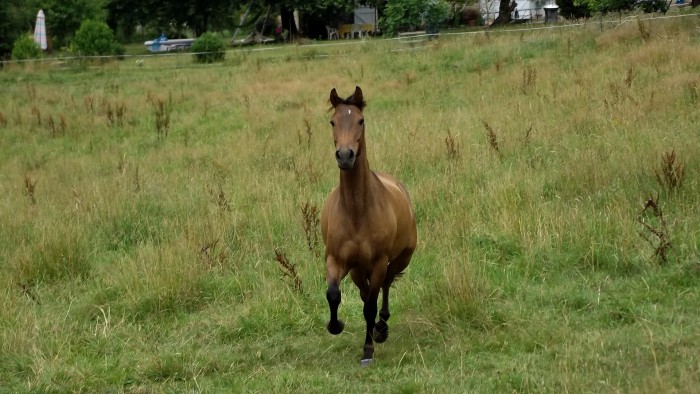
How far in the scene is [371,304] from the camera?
589cm

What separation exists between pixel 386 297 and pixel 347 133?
1.51m

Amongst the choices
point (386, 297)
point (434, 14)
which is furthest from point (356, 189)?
point (434, 14)

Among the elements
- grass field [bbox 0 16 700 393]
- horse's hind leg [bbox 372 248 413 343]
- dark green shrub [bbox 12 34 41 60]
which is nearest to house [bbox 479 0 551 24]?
dark green shrub [bbox 12 34 41 60]

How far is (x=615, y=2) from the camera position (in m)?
23.4

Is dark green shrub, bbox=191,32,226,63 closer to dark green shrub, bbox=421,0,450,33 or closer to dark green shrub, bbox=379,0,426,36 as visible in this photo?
dark green shrub, bbox=379,0,426,36

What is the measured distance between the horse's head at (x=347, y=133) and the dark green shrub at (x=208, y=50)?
24047 millimetres

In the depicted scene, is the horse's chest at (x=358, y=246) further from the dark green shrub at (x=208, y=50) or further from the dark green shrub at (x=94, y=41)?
the dark green shrub at (x=94, y=41)

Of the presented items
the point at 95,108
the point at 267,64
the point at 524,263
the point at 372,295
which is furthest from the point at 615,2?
the point at 372,295

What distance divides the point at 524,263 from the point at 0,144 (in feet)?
42.2

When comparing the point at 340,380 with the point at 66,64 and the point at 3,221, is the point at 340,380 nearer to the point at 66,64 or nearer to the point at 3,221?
the point at 3,221

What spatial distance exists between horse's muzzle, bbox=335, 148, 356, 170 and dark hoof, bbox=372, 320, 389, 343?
144cm

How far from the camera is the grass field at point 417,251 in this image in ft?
18.7

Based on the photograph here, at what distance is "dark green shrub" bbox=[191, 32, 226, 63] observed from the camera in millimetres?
29273

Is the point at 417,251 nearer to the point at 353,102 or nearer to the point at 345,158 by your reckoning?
the point at 353,102
